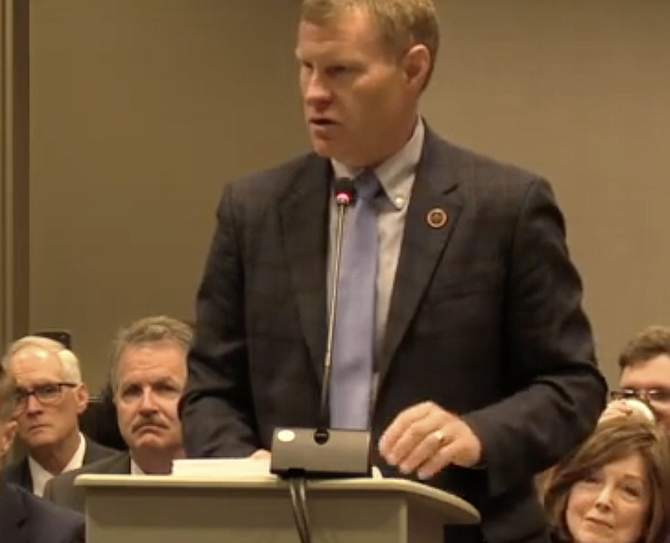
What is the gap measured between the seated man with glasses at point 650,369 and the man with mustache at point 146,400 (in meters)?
1.29

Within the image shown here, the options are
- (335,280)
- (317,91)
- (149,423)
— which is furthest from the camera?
(149,423)

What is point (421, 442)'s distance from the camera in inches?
77.0

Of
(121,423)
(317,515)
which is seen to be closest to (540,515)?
(317,515)

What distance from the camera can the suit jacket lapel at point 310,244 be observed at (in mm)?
2275

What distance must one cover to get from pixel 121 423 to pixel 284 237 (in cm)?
248

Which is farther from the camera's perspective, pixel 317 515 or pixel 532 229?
pixel 532 229

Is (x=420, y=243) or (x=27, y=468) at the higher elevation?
(x=420, y=243)

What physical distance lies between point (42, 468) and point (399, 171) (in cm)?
340

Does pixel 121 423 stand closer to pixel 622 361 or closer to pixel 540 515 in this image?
pixel 622 361

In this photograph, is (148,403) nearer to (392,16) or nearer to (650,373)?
(650,373)

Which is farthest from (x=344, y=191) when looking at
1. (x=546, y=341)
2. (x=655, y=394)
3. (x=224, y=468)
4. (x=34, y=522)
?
(x=655, y=394)

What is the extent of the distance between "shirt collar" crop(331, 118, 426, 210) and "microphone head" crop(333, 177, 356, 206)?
5.0 inches

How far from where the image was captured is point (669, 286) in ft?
20.9

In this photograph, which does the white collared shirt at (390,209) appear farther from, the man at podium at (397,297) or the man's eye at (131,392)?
the man's eye at (131,392)
